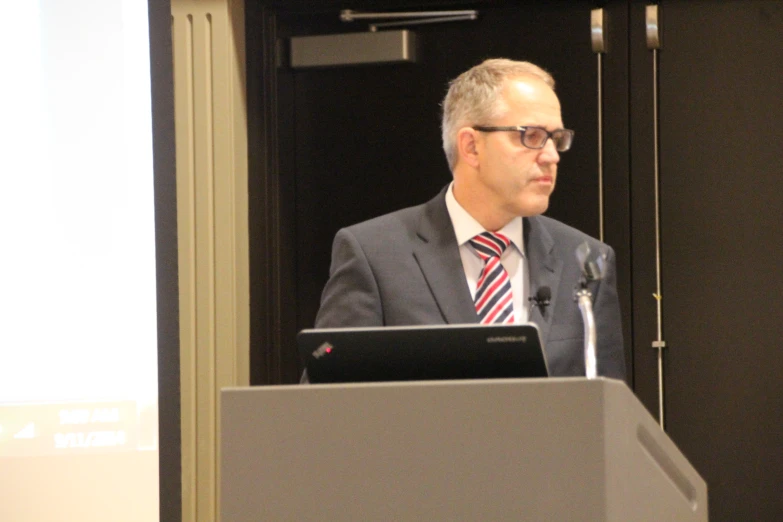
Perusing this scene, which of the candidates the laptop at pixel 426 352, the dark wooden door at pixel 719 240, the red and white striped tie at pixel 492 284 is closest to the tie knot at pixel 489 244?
the red and white striped tie at pixel 492 284

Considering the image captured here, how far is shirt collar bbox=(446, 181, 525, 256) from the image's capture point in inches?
102

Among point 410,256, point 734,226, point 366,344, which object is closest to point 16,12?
point 410,256

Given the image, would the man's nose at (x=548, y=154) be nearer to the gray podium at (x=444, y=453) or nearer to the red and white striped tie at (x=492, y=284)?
the red and white striped tie at (x=492, y=284)

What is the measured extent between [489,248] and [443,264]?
13 cm

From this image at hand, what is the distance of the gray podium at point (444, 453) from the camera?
4.34ft

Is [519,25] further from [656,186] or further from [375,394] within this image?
[375,394]

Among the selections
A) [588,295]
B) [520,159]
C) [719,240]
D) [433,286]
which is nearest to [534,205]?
[520,159]

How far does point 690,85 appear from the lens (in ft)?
10.6

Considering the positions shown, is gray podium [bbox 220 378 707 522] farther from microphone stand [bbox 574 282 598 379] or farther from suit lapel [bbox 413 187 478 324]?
suit lapel [bbox 413 187 478 324]

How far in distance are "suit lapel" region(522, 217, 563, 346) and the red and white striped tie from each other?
2.2 inches

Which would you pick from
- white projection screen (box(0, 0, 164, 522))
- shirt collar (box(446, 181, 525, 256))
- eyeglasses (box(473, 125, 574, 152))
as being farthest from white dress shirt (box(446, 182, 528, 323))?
white projection screen (box(0, 0, 164, 522))

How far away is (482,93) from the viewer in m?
2.63

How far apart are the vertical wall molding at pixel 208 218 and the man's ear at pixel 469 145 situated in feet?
3.39

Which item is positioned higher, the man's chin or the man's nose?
the man's nose
